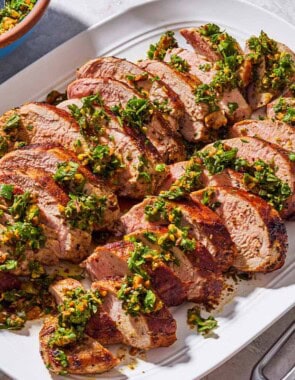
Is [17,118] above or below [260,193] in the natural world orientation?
above

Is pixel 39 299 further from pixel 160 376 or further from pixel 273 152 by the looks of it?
pixel 273 152

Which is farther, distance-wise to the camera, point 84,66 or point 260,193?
point 84,66

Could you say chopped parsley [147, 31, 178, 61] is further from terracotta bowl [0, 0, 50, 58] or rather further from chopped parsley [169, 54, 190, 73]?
terracotta bowl [0, 0, 50, 58]

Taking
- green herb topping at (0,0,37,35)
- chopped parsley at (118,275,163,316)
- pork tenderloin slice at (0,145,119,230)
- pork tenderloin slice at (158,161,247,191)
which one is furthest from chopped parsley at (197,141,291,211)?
green herb topping at (0,0,37,35)

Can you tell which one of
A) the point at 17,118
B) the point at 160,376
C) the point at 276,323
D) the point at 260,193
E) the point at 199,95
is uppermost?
the point at 17,118

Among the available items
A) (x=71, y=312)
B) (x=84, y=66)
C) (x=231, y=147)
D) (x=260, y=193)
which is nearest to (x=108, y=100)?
(x=84, y=66)

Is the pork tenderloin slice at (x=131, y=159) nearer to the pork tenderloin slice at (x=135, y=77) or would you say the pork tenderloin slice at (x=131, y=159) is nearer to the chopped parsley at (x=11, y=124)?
the pork tenderloin slice at (x=135, y=77)

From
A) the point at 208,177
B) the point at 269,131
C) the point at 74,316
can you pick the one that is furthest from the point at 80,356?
the point at 269,131
